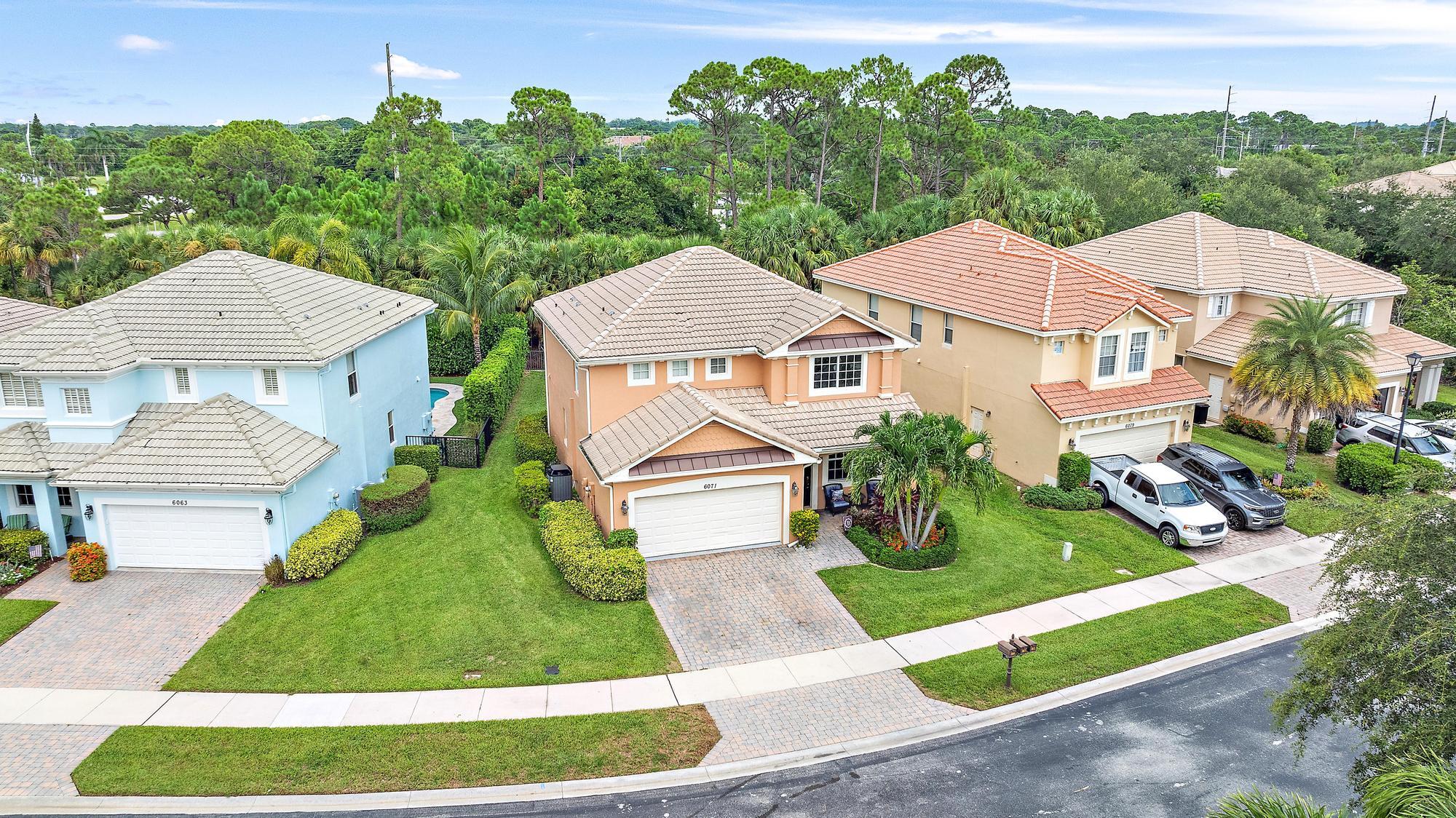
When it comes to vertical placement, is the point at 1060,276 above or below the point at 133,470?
above

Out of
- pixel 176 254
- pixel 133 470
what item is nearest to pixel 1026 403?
pixel 133 470

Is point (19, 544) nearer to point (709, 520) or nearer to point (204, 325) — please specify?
point (204, 325)

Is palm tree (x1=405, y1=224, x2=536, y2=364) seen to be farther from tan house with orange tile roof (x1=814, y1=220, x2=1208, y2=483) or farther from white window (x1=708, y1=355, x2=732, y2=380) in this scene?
tan house with orange tile roof (x1=814, y1=220, x2=1208, y2=483)

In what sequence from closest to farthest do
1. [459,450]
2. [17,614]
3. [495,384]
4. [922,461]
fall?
[17,614], [922,461], [459,450], [495,384]

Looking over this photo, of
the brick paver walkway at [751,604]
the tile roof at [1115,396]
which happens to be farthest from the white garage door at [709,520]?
Answer: the tile roof at [1115,396]

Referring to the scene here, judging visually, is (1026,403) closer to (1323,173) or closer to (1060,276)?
(1060,276)

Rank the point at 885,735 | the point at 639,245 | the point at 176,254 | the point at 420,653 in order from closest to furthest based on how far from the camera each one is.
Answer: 1. the point at 885,735
2. the point at 420,653
3. the point at 176,254
4. the point at 639,245

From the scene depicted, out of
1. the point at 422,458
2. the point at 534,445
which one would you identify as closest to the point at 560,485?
the point at 534,445
